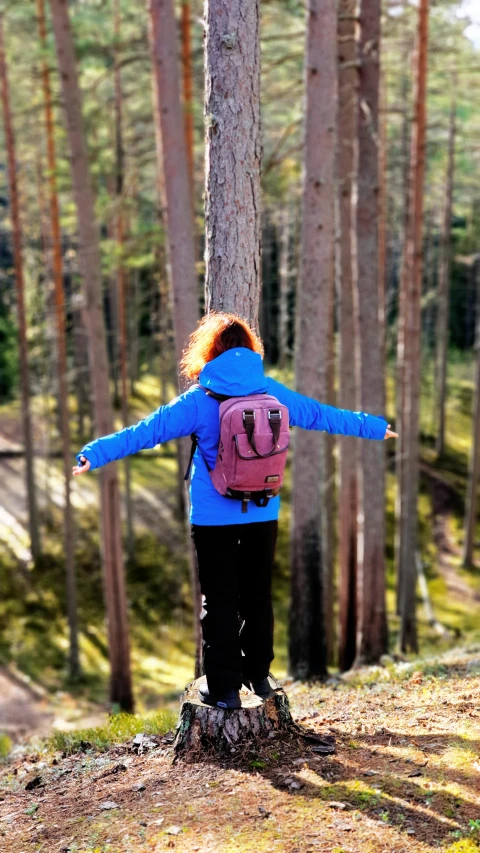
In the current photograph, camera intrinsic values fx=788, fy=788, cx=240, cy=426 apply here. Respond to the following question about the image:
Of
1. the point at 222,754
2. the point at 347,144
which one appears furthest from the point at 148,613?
the point at 222,754

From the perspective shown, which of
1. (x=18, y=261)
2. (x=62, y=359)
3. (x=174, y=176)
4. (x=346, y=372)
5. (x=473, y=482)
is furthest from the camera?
(x=473, y=482)

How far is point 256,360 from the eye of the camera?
4.27m

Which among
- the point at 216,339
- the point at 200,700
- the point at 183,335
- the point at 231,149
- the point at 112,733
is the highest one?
the point at 231,149

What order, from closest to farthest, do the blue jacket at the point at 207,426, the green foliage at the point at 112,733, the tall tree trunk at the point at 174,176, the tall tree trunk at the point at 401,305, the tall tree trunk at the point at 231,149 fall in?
the blue jacket at the point at 207,426 → the tall tree trunk at the point at 231,149 → the green foliage at the point at 112,733 → the tall tree trunk at the point at 174,176 → the tall tree trunk at the point at 401,305

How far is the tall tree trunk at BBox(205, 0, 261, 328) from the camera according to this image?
5.04 meters

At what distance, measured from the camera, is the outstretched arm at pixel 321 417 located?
4.42 metres

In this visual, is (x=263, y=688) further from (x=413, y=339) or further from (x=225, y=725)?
(x=413, y=339)

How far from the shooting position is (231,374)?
4.19m

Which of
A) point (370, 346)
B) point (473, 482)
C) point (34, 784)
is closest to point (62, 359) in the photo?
point (370, 346)

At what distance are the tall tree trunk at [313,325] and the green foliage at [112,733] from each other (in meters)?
3.43

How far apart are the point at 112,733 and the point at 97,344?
26.9 ft

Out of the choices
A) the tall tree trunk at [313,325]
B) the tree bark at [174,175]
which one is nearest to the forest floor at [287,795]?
the tall tree trunk at [313,325]

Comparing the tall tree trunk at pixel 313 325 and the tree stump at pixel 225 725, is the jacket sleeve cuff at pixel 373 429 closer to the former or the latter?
the tree stump at pixel 225 725

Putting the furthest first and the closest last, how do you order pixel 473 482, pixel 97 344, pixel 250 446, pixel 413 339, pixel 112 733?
pixel 473 482, pixel 413 339, pixel 97 344, pixel 112 733, pixel 250 446
